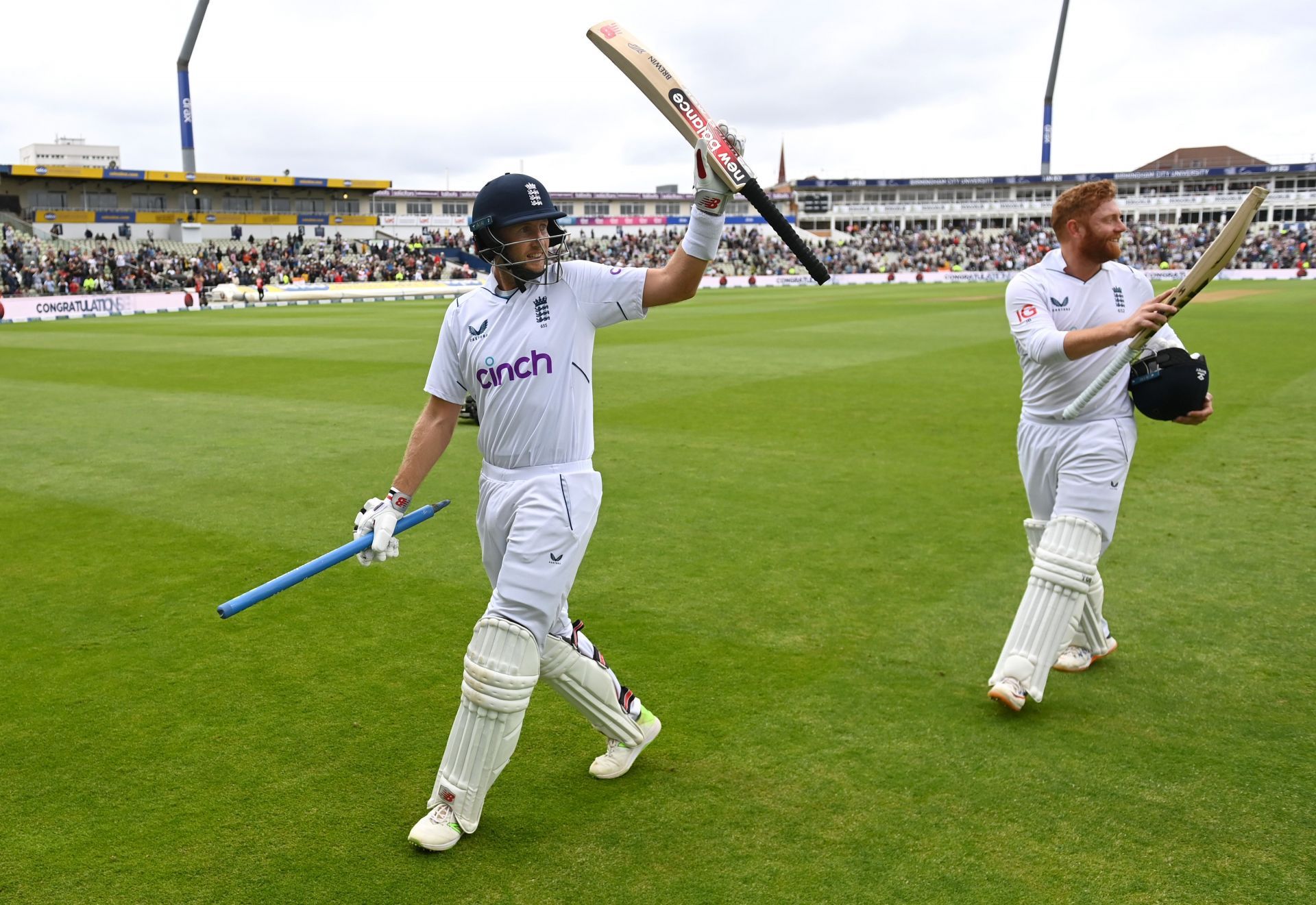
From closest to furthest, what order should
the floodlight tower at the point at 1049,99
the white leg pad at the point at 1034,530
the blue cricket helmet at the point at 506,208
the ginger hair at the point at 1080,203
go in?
1. the blue cricket helmet at the point at 506,208
2. the ginger hair at the point at 1080,203
3. the white leg pad at the point at 1034,530
4. the floodlight tower at the point at 1049,99

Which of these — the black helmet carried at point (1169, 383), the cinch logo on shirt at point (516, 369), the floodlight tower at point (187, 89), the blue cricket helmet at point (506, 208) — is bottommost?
the black helmet carried at point (1169, 383)

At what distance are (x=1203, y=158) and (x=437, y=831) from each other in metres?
123

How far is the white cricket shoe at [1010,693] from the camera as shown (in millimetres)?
4926

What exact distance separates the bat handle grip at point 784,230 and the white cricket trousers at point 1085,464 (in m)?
1.60

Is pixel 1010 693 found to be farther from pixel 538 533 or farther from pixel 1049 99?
pixel 1049 99

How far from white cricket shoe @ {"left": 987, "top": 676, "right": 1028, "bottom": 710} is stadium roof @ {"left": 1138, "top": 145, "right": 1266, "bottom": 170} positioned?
110537 mm

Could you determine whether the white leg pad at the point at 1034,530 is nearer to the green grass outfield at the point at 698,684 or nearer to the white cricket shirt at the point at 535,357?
the green grass outfield at the point at 698,684

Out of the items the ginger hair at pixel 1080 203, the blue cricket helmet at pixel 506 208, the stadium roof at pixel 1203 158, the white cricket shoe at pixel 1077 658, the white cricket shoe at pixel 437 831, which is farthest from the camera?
the stadium roof at pixel 1203 158

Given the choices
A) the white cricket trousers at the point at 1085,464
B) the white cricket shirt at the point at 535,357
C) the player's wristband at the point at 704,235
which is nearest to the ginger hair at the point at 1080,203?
the white cricket trousers at the point at 1085,464

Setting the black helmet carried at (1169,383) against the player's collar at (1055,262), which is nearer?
the black helmet carried at (1169,383)

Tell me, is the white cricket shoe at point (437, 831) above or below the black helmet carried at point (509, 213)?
→ below

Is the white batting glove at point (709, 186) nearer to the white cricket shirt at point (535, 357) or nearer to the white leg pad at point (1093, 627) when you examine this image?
the white cricket shirt at point (535, 357)

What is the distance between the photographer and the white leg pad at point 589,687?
4.23 metres

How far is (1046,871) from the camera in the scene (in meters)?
3.72
